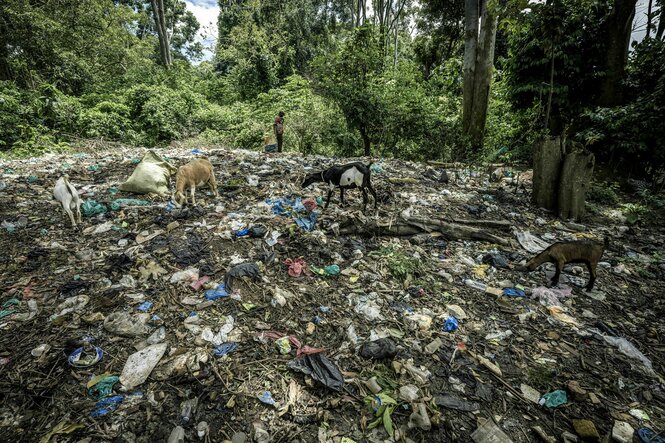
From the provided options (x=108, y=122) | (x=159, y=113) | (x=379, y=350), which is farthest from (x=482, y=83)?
(x=108, y=122)

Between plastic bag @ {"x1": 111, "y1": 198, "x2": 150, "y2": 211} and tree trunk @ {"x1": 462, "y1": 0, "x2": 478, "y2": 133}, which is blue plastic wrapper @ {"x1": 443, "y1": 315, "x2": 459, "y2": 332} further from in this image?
tree trunk @ {"x1": 462, "y1": 0, "x2": 478, "y2": 133}

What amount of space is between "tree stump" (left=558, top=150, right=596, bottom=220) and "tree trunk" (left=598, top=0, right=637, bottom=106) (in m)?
3.96

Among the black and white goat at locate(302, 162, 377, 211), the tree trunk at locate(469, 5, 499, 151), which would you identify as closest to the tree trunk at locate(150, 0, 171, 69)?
the tree trunk at locate(469, 5, 499, 151)

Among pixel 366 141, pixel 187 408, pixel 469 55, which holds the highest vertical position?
pixel 469 55

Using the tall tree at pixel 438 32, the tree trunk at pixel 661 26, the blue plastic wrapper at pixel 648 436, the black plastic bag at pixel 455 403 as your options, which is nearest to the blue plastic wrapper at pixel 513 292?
the blue plastic wrapper at pixel 648 436

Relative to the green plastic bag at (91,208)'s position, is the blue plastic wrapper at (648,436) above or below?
below

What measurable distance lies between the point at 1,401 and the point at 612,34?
36.0ft

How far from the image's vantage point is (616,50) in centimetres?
660

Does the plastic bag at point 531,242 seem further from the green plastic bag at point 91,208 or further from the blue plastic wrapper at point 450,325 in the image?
the green plastic bag at point 91,208

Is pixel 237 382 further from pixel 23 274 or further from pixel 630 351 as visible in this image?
pixel 630 351

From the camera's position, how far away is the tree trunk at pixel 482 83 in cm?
710

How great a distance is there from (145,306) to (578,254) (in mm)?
3925

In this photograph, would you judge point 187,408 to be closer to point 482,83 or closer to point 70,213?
point 70,213

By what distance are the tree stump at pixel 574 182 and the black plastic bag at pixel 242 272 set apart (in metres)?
4.71
